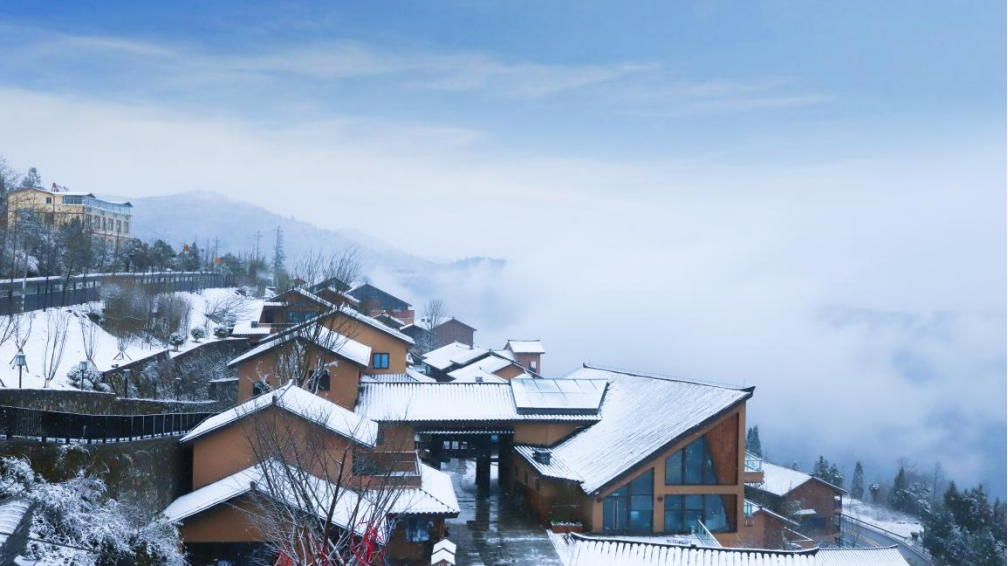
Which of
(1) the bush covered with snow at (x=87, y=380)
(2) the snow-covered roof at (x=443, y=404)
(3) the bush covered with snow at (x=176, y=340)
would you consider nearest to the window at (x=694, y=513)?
(2) the snow-covered roof at (x=443, y=404)

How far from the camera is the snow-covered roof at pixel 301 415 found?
20.0 meters

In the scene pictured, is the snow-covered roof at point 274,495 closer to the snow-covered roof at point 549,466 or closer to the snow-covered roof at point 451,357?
the snow-covered roof at point 549,466

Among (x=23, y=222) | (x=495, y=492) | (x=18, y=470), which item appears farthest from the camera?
(x=23, y=222)

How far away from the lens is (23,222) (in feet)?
131

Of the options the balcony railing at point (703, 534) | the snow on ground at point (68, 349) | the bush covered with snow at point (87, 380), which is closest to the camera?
the balcony railing at point (703, 534)

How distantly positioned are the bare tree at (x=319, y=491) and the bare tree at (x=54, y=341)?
9.86 m

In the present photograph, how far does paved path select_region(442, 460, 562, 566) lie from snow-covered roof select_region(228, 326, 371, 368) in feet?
23.2

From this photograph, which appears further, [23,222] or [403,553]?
[23,222]

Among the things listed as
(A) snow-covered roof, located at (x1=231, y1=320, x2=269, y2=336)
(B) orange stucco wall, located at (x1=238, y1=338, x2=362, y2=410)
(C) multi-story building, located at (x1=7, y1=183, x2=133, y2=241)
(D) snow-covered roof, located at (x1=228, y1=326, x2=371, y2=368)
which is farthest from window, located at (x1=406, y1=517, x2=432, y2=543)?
(C) multi-story building, located at (x1=7, y1=183, x2=133, y2=241)

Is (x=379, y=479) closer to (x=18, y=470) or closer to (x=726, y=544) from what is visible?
(x=18, y=470)

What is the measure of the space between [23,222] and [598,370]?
3241 cm

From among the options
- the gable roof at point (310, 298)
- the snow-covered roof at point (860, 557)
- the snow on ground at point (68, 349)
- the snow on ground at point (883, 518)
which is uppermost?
the gable roof at point (310, 298)

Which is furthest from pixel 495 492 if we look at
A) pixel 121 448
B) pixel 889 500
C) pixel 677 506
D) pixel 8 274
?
pixel 889 500

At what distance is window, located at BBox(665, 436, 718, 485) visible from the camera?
24.3m
